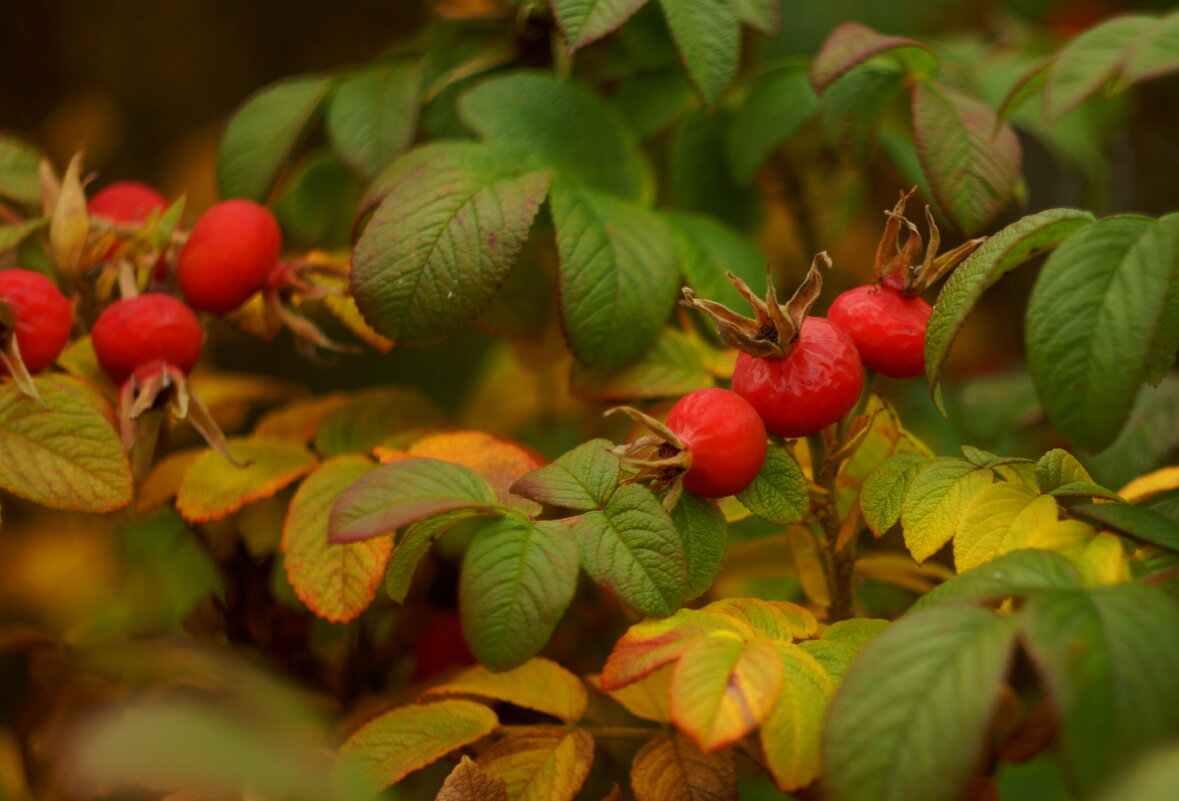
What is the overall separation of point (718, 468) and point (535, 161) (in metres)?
0.30

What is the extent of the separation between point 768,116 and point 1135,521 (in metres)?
0.44

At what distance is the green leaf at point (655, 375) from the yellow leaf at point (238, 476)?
18 centimetres

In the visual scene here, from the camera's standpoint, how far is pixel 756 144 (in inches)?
30.3

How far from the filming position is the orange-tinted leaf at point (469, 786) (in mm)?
455

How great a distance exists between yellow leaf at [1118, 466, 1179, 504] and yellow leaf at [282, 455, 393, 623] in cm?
44

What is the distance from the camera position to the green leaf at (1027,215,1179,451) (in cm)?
39

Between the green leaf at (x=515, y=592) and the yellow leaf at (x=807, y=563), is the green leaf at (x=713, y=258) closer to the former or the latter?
the yellow leaf at (x=807, y=563)

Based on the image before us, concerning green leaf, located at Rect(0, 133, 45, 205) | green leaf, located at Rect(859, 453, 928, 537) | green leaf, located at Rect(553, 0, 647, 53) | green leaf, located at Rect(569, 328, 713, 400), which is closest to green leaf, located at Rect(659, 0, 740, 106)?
green leaf, located at Rect(553, 0, 647, 53)

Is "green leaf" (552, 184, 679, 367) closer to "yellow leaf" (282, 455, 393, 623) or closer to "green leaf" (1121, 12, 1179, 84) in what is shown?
"yellow leaf" (282, 455, 393, 623)

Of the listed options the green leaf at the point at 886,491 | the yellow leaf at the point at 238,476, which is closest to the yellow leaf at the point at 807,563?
the green leaf at the point at 886,491

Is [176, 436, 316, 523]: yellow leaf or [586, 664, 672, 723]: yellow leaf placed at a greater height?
[176, 436, 316, 523]: yellow leaf

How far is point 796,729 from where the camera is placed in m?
0.40

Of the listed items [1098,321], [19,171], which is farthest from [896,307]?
[19,171]

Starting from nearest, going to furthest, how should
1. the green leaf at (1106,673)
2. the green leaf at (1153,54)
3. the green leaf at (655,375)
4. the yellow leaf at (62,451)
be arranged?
the green leaf at (1106,673) < the green leaf at (1153,54) < the yellow leaf at (62,451) < the green leaf at (655,375)
